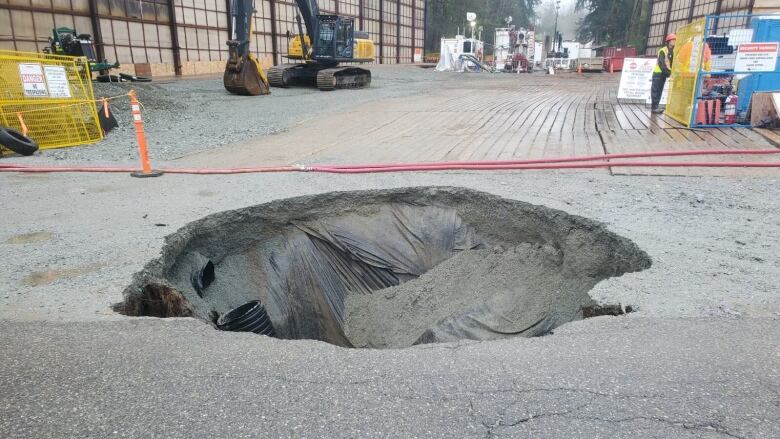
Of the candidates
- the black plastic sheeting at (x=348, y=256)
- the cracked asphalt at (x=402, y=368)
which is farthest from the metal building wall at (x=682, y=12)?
the cracked asphalt at (x=402, y=368)

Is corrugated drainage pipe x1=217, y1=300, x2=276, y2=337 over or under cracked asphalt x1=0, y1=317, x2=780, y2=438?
under

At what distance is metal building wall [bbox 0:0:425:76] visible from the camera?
Result: 15.9 metres

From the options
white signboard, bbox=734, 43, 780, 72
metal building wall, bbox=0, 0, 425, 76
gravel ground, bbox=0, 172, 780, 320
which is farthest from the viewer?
metal building wall, bbox=0, 0, 425, 76

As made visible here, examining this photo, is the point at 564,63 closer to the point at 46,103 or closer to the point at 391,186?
the point at 46,103

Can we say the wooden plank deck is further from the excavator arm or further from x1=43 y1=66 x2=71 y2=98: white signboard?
the excavator arm

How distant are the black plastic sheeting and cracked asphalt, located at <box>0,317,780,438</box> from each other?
2364 mm

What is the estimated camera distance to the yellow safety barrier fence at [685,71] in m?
9.52

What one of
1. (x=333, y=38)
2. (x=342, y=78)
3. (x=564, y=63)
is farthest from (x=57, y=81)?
(x=564, y=63)

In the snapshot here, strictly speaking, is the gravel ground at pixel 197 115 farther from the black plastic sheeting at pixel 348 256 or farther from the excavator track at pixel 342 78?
the black plastic sheeting at pixel 348 256

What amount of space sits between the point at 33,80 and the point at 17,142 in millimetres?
1346

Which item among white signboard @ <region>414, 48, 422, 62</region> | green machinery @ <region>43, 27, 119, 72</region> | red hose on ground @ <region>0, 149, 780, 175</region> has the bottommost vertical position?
red hose on ground @ <region>0, 149, 780, 175</region>

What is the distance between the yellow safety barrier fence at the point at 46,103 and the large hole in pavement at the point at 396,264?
231 inches

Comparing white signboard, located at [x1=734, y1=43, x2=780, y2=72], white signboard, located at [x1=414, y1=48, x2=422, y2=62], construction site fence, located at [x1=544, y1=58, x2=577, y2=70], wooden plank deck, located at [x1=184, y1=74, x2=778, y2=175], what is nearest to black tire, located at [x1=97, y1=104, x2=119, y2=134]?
wooden plank deck, located at [x1=184, y1=74, x2=778, y2=175]

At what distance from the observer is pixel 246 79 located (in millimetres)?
15484
